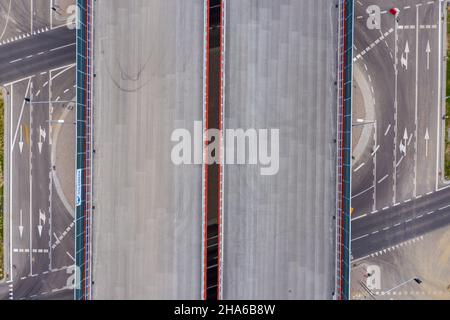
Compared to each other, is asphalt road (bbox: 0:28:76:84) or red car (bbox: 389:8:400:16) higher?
red car (bbox: 389:8:400:16)

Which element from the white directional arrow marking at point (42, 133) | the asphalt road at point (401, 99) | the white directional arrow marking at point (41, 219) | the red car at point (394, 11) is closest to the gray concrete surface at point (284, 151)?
the asphalt road at point (401, 99)

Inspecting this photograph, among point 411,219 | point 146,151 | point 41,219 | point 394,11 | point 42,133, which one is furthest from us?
point 41,219

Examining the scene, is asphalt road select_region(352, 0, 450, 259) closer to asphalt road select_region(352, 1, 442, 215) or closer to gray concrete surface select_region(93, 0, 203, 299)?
asphalt road select_region(352, 1, 442, 215)

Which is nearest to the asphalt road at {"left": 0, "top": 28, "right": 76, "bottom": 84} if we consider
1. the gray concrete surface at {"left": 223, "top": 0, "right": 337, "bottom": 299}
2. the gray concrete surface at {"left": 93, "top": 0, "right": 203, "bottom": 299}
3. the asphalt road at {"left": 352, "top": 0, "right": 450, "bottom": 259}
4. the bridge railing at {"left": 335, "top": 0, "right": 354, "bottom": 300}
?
the gray concrete surface at {"left": 93, "top": 0, "right": 203, "bottom": 299}

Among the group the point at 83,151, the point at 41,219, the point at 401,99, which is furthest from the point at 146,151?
the point at 401,99

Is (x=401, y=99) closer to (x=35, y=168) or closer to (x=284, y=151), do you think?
(x=284, y=151)

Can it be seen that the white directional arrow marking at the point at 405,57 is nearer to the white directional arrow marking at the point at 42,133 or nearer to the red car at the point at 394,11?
the red car at the point at 394,11

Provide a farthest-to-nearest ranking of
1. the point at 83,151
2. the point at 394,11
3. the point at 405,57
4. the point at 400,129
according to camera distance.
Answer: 1. the point at 400,129
2. the point at 405,57
3. the point at 394,11
4. the point at 83,151
